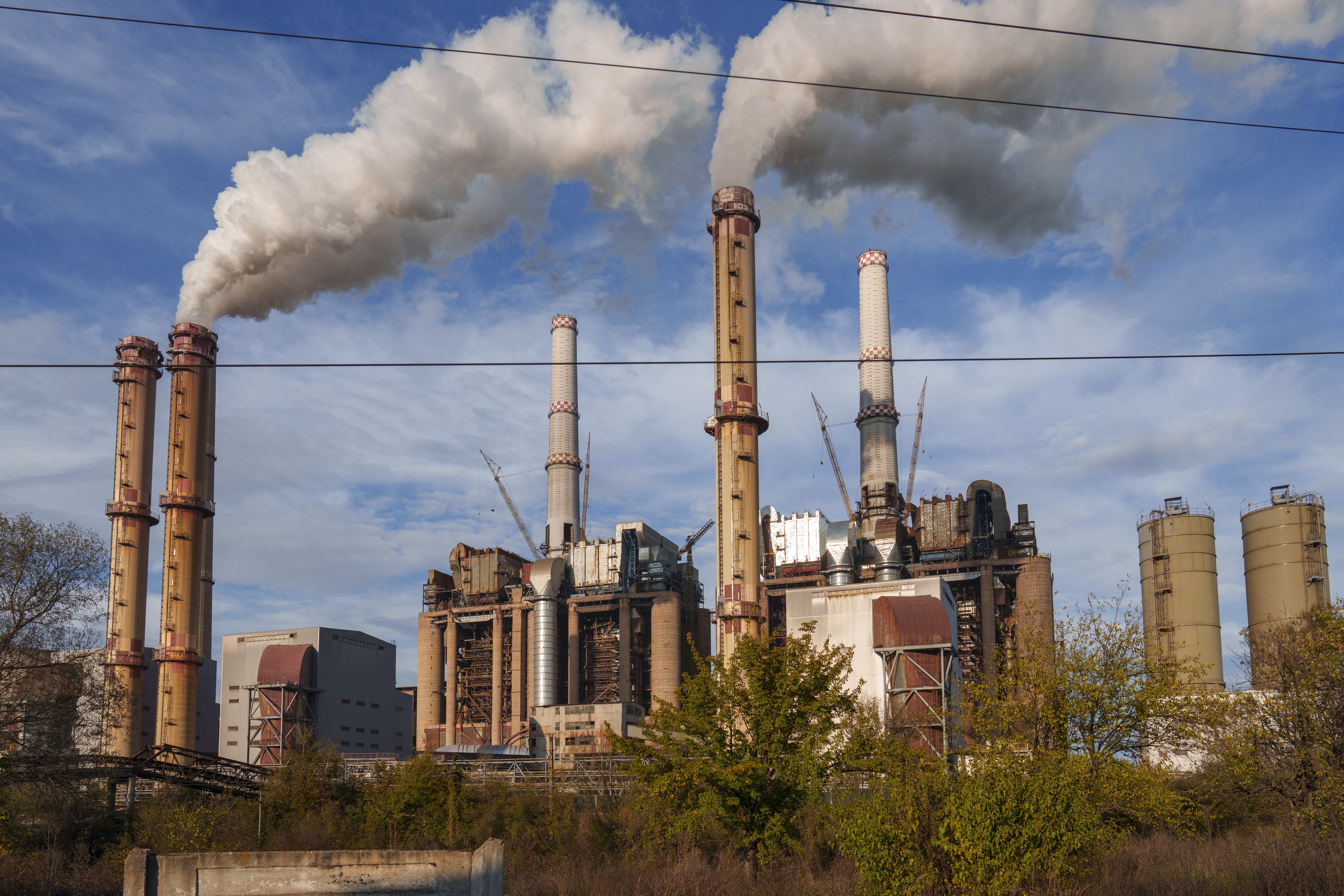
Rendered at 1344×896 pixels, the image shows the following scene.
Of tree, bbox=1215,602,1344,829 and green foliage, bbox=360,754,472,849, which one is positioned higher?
tree, bbox=1215,602,1344,829

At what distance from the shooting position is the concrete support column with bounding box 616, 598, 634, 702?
91875 millimetres

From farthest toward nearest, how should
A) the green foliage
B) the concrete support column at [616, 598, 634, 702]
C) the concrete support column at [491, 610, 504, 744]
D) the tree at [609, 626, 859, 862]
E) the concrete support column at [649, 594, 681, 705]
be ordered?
1. the concrete support column at [491, 610, 504, 744]
2. the concrete support column at [616, 598, 634, 702]
3. the concrete support column at [649, 594, 681, 705]
4. the green foliage
5. the tree at [609, 626, 859, 862]

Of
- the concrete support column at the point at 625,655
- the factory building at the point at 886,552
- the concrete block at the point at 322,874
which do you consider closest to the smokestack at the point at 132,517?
the concrete support column at the point at 625,655

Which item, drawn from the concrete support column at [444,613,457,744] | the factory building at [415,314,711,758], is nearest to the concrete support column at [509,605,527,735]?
the factory building at [415,314,711,758]

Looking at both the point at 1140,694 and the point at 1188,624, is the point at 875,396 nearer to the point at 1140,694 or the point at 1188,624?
the point at 1188,624

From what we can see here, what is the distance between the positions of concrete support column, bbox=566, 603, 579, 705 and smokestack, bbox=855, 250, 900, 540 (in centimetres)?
2482

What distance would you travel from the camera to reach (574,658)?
93.9 m

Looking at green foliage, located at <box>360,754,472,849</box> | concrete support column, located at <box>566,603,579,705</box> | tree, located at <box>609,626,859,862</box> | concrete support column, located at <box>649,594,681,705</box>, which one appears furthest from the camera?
concrete support column, located at <box>566,603,579,705</box>

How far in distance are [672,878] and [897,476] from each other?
243 feet

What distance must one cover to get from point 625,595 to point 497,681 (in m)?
13.5

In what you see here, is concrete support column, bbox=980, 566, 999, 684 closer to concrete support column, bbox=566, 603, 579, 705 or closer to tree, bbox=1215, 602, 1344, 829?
concrete support column, bbox=566, 603, 579, 705

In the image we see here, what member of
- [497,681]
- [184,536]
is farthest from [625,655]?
[184,536]

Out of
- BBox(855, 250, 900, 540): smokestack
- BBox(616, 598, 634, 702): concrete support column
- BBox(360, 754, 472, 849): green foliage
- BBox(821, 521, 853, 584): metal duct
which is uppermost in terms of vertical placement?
BBox(855, 250, 900, 540): smokestack

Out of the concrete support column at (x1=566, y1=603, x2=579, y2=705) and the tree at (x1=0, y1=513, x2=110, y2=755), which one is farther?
the concrete support column at (x1=566, y1=603, x2=579, y2=705)
